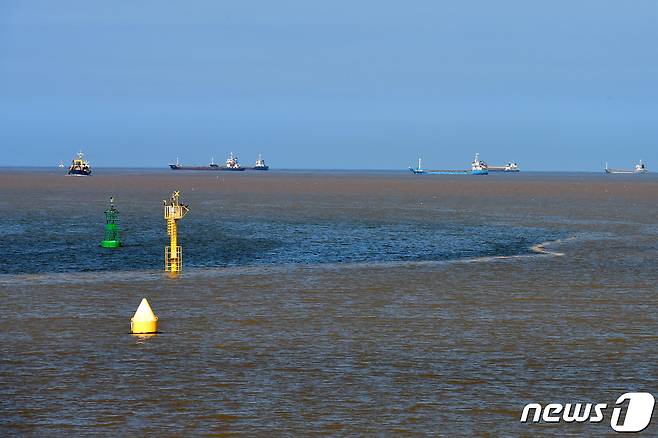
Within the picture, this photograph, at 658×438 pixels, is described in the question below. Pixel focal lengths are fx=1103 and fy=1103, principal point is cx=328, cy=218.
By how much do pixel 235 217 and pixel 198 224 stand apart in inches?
588

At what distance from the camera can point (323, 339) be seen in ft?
115

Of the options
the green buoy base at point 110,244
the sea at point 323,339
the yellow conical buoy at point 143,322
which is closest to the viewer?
the sea at point 323,339

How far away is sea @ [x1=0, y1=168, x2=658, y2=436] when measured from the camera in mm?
25500

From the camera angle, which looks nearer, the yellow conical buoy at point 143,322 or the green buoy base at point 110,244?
the yellow conical buoy at point 143,322

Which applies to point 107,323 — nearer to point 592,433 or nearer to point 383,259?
point 592,433

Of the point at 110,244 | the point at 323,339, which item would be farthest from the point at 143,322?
the point at 110,244

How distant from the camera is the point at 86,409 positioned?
2586 centimetres

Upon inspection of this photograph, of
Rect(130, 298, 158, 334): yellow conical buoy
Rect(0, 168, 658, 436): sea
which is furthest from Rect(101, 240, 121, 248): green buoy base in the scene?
Rect(130, 298, 158, 334): yellow conical buoy

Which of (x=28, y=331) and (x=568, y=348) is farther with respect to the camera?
(x=28, y=331)

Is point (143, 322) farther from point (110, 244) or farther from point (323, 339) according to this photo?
point (110, 244)

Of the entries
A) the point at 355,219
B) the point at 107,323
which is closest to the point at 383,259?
the point at 107,323

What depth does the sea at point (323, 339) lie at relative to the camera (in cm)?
2550

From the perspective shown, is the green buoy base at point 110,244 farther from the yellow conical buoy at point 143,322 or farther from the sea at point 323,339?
the yellow conical buoy at point 143,322

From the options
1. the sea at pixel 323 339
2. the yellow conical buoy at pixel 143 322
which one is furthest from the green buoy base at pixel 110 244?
the yellow conical buoy at pixel 143 322
